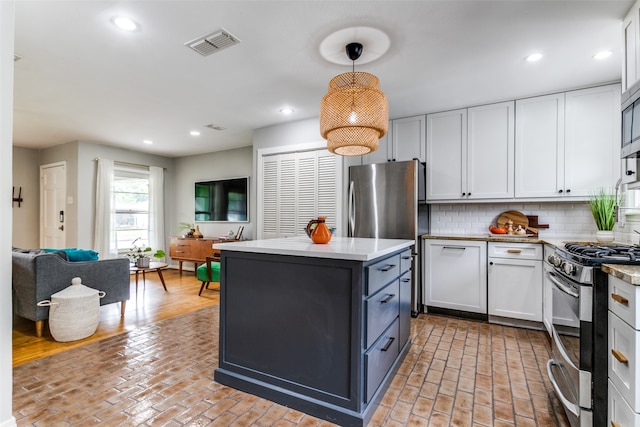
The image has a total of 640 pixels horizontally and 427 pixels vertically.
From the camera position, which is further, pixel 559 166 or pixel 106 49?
pixel 559 166

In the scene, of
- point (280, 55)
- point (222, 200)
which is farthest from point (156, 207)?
point (280, 55)

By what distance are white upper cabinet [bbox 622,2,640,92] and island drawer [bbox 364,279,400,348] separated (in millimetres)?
1964

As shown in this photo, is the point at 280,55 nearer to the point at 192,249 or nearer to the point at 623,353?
the point at 623,353

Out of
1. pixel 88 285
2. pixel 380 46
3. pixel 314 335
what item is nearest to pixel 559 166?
pixel 380 46

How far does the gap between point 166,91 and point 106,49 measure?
85 centimetres

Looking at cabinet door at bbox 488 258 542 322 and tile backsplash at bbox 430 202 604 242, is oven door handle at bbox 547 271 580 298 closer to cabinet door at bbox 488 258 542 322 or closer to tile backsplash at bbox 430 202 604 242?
cabinet door at bbox 488 258 542 322

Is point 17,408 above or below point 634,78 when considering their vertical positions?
below

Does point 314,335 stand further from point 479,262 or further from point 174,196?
point 174,196

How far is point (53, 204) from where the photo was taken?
18.9ft

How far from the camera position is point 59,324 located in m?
2.71

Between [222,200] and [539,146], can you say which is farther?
[222,200]

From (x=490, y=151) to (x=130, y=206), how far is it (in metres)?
6.46

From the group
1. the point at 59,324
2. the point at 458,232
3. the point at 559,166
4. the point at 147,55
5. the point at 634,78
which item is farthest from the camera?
the point at 458,232

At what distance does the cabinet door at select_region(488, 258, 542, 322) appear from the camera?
3.05 m
